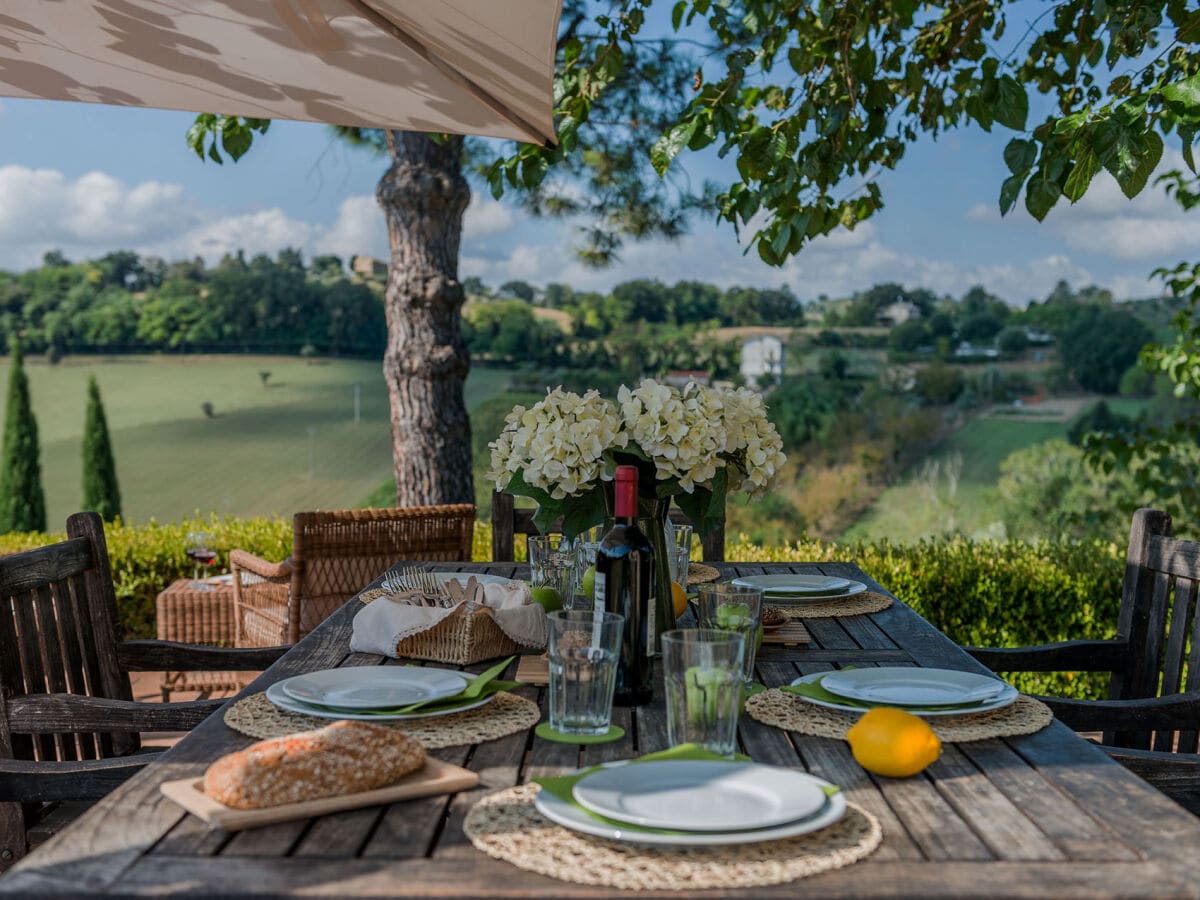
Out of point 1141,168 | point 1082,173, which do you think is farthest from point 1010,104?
point 1141,168

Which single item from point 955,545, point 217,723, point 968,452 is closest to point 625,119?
point 955,545

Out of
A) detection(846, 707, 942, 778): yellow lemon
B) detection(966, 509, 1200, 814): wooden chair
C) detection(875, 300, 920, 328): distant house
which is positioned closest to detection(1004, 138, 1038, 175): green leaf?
detection(966, 509, 1200, 814): wooden chair

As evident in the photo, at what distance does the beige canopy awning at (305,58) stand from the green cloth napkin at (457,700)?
3.91ft

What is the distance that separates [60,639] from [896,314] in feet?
27.9

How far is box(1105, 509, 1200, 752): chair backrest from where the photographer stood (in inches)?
81.4

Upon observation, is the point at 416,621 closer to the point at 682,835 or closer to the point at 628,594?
the point at 628,594

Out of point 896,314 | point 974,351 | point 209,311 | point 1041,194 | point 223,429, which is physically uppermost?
point 1041,194

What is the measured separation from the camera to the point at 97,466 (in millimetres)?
8594

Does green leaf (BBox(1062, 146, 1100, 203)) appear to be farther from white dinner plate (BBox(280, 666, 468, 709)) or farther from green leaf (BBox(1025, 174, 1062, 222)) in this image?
white dinner plate (BBox(280, 666, 468, 709))

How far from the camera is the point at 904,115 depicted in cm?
409

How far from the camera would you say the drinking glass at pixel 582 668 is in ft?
4.17

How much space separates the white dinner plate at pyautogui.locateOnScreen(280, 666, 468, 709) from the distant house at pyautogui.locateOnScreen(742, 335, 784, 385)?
8.21m

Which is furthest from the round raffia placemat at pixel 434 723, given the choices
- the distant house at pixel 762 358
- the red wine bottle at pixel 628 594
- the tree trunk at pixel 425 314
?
the distant house at pixel 762 358

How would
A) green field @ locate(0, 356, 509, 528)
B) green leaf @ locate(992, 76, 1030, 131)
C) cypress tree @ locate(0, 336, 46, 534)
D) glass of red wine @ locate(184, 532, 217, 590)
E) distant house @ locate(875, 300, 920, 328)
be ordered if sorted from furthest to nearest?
1. green field @ locate(0, 356, 509, 528)
2. distant house @ locate(875, 300, 920, 328)
3. cypress tree @ locate(0, 336, 46, 534)
4. glass of red wine @ locate(184, 532, 217, 590)
5. green leaf @ locate(992, 76, 1030, 131)
